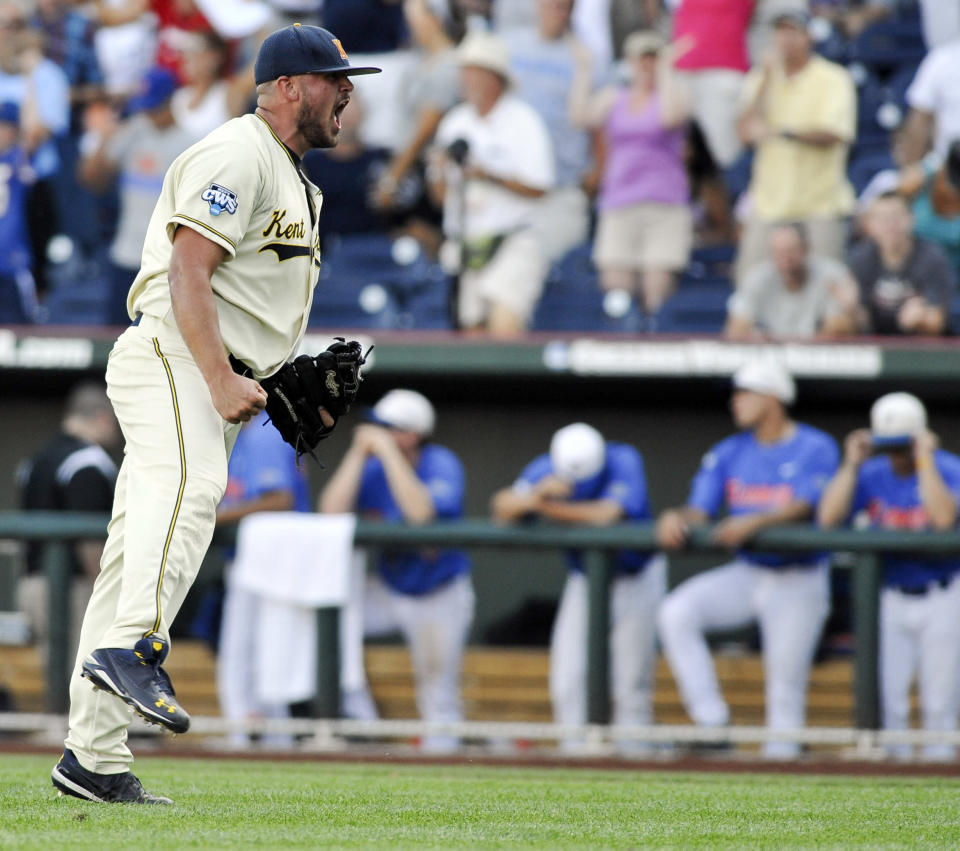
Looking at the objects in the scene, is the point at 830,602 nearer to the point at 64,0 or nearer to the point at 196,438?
the point at 196,438

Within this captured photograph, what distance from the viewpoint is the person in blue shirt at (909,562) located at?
22.1 feet

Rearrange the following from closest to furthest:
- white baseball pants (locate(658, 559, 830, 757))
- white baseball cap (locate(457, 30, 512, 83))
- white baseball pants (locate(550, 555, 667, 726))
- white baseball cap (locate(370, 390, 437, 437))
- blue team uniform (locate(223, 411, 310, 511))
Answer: white baseball pants (locate(658, 559, 830, 757)) < white baseball pants (locate(550, 555, 667, 726)) < blue team uniform (locate(223, 411, 310, 511)) < white baseball cap (locate(370, 390, 437, 437)) < white baseball cap (locate(457, 30, 512, 83))

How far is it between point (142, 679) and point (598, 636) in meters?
3.97

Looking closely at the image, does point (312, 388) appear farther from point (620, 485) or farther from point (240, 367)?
point (620, 485)

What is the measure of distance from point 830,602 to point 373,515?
7.54 feet

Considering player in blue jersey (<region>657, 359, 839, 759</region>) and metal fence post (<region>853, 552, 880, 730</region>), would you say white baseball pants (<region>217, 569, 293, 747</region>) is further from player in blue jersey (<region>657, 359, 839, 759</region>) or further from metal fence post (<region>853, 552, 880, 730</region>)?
metal fence post (<region>853, 552, 880, 730</region>)

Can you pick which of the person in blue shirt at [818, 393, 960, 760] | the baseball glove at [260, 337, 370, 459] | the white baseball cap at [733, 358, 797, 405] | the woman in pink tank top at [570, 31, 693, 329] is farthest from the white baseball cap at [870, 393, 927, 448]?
the baseball glove at [260, 337, 370, 459]

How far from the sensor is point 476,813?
3680 millimetres

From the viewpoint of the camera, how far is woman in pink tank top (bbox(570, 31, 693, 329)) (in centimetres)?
866

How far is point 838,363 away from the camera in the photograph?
8023 millimetres

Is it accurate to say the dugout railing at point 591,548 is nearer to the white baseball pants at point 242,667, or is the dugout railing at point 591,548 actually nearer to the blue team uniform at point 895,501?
the blue team uniform at point 895,501

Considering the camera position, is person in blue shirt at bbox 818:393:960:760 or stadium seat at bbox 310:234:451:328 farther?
stadium seat at bbox 310:234:451:328

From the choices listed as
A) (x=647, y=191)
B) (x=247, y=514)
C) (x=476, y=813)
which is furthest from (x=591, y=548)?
(x=476, y=813)

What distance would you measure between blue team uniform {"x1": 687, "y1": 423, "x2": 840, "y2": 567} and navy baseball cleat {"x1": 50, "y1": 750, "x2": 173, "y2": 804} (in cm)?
406
